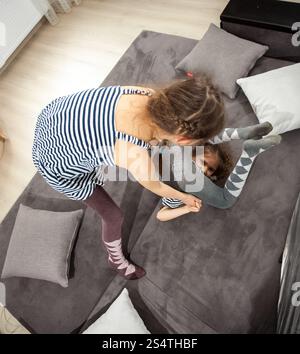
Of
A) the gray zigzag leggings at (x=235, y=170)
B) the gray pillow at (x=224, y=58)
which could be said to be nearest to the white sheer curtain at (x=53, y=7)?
the gray pillow at (x=224, y=58)

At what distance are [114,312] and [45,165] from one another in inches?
28.6

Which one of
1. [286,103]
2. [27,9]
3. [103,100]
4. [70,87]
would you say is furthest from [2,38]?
[286,103]

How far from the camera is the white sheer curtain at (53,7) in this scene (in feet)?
10.2

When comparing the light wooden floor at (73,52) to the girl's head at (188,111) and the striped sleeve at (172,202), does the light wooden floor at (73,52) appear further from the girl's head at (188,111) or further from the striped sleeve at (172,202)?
the girl's head at (188,111)

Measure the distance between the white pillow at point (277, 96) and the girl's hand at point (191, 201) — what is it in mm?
533

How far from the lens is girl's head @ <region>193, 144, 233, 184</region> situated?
5.12 ft

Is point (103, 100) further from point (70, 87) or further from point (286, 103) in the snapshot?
point (70, 87)

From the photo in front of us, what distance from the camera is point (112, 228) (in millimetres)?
1661

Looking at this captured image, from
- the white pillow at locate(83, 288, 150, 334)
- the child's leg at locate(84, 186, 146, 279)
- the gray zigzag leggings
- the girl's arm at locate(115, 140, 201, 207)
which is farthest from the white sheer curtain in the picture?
the white pillow at locate(83, 288, 150, 334)

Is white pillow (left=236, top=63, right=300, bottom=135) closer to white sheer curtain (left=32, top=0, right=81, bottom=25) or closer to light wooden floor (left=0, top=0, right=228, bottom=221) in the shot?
light wooden floor (left=0, top=0, right=228, bottom=221)

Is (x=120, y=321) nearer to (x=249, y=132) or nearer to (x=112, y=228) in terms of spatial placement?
(x=112, y=228)

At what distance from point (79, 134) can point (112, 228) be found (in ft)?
1.85

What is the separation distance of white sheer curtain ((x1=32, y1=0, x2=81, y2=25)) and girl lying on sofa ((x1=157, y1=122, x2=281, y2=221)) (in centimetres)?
229

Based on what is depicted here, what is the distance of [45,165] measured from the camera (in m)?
1.46
